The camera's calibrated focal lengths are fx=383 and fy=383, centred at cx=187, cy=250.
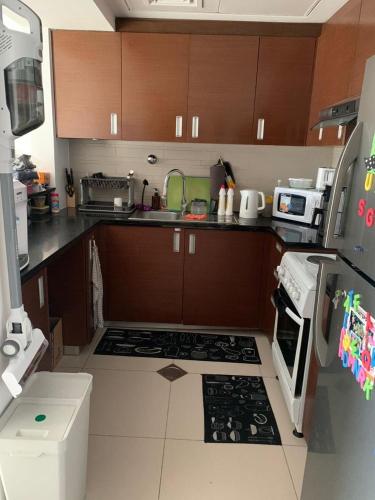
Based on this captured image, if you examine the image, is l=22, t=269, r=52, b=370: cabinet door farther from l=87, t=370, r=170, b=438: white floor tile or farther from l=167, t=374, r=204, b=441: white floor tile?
l=167, t=374, r=204, b=441: white floor tile

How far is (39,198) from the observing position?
276 cm

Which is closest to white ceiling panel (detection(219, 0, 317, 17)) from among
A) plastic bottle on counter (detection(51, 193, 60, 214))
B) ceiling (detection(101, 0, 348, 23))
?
ceiling (detection(101, 0, 348, 23))

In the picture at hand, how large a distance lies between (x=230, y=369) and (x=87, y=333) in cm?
100

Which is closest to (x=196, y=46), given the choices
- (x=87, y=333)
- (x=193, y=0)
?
(x=193, y=0)

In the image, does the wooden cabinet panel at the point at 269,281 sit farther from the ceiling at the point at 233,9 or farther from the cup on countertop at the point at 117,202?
the ceiling at the point at 233,9

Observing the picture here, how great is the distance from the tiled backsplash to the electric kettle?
28cm

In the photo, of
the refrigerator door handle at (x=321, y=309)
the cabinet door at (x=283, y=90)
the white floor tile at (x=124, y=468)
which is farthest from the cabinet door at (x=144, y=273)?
the refrigerator door handle at (x=321, y=309)

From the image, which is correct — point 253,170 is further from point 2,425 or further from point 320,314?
point 2,425

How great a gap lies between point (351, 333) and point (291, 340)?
103cm

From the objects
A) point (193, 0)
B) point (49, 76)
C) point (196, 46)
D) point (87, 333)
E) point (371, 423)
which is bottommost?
point (87, 333)

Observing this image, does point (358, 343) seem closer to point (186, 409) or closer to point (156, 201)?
point (186, 409)

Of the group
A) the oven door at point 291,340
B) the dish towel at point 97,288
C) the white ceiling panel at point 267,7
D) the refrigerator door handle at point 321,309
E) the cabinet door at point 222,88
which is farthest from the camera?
the cabinet door at point 222,88

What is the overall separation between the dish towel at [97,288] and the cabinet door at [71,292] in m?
0.14

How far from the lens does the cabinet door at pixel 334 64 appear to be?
7.30ft
